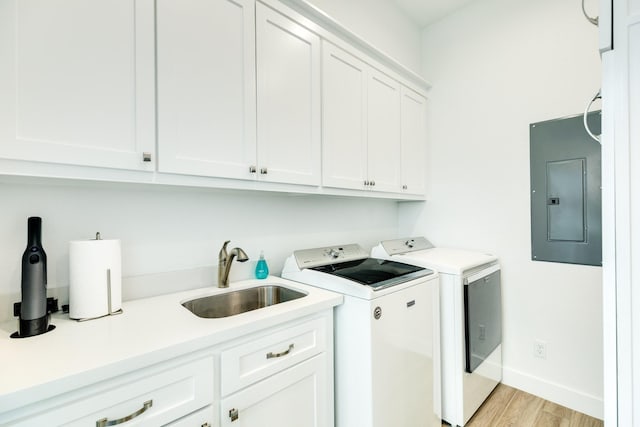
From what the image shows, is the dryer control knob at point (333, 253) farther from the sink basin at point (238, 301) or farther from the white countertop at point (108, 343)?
the white countertop at point (108, 343)

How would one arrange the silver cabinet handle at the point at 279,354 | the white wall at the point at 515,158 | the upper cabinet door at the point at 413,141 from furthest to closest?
the upper cabinet door at the point at 413,141 < the white wall at the point at 515,158 < the silver cabinet handle at the point at 279,354

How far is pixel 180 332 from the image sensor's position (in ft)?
3.18

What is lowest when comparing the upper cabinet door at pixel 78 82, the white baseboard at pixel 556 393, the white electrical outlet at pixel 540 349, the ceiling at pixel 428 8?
the white baseboard at pixel 556 393

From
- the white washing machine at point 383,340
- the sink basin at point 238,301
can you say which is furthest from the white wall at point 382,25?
the sink basin at point 238,301

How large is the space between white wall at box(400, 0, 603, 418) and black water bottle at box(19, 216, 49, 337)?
2.58 meters

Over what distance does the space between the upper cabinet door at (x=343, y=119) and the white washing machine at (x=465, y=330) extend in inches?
28.5

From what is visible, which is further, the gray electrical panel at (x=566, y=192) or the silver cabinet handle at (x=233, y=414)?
the gray electrical panel at (x=566, y=192)

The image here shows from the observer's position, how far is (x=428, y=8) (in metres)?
2.58

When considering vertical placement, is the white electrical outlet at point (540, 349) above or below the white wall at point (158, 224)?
below

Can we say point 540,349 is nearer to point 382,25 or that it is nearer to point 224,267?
point 224,267

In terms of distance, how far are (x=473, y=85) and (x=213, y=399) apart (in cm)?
277

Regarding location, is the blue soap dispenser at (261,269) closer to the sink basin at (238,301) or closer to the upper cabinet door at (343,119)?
the sink basin at (238,301)

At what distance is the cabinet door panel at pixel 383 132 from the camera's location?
2.08 m

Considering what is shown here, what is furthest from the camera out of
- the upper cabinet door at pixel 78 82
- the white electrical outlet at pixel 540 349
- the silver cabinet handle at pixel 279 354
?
the white electrical outlet at pixel 540 349
